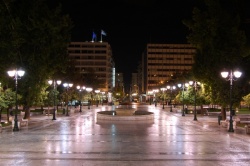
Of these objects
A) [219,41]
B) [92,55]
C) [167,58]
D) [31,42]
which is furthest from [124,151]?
[167,58]

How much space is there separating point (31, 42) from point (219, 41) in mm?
20178

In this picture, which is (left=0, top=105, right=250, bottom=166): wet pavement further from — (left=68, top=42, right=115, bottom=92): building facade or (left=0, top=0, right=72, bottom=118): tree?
(left=68, top=42, right=115, bottom=92): building facade

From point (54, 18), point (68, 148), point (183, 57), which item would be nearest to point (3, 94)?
point (54, 18)

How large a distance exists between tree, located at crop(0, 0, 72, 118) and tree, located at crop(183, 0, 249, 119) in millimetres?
15744

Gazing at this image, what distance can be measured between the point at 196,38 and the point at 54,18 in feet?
53.0

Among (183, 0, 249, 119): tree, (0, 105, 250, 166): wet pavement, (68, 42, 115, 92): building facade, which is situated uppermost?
(68, 42, 115, 92): building facade

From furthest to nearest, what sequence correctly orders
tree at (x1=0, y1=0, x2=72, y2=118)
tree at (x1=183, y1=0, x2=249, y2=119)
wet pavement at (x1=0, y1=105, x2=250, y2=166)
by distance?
1. tree at (x1=0, y1=0, x2=72, y2=118)
2. tree at (x1=183, y1=0, x2=249, y2=119)
3. wet pavement at (x1=0, y1=105, x2=250, y2=166)

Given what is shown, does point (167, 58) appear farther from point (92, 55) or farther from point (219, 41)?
point (219, 41)

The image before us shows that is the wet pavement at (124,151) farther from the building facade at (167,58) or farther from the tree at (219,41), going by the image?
the building facade at (167,58)

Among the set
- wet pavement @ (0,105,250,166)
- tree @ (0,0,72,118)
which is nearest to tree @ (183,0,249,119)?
wet pavement @ (0,105,250,166)

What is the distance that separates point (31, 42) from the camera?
40.1 metres

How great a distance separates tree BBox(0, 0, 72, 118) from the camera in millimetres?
37406

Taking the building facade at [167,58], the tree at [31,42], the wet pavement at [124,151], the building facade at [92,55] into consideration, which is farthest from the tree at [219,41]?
the building facade at [167,58]

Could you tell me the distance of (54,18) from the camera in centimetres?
4162
